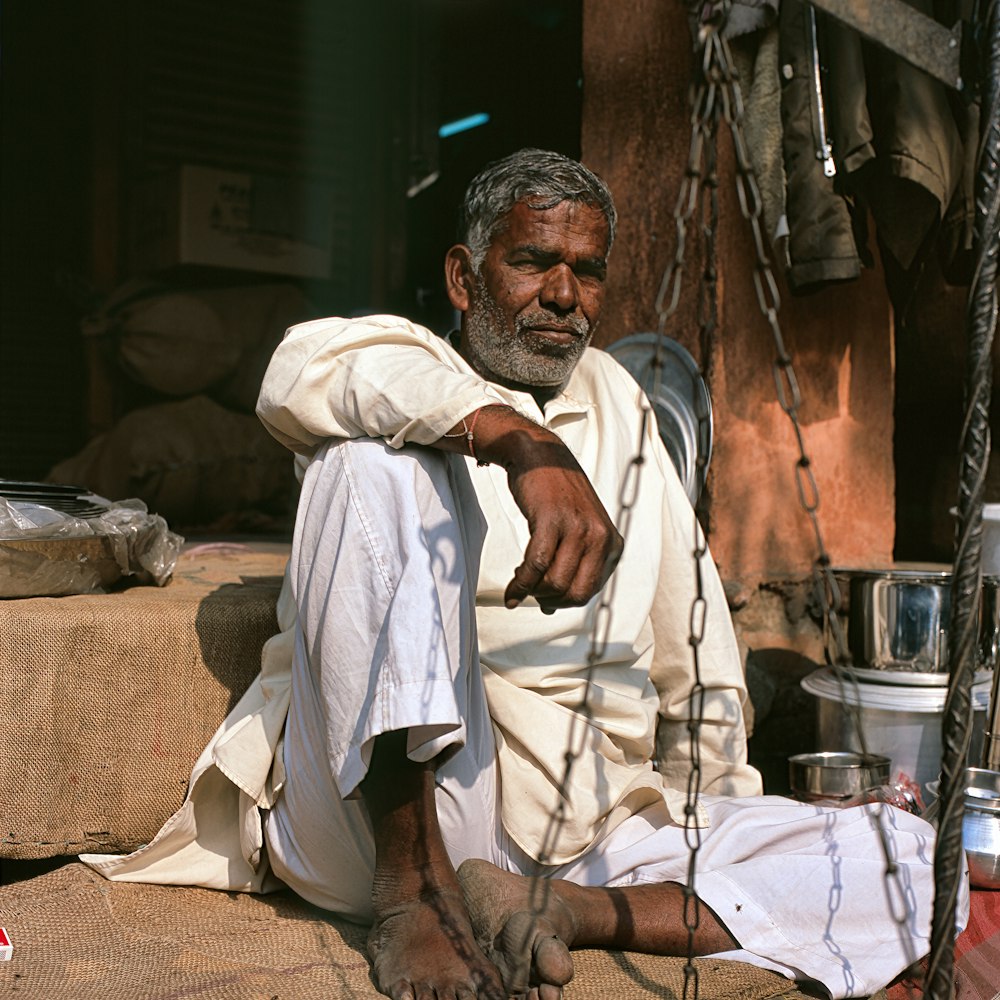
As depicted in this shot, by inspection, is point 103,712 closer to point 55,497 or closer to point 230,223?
point 55,497

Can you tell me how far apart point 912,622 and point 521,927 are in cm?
162

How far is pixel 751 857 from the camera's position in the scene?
201cm

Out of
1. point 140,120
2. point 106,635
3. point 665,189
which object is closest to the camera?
point 106,635

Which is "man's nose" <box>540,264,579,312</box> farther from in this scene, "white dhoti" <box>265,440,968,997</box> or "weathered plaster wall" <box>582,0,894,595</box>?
"weathered plaster wall" <box>582,0,894,595</box>

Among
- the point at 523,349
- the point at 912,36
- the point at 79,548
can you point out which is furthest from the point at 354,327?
the point at 912,36

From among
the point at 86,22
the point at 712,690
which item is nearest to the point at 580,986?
the point at 712,690

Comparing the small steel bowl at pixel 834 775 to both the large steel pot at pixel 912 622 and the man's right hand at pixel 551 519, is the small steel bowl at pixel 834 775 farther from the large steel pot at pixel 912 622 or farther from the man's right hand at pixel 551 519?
the man's right hand at pixel 551 519

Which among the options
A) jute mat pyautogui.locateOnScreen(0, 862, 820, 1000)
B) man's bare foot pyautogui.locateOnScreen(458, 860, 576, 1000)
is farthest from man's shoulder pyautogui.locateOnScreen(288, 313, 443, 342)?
jute mat pyautogui.locateOnScreen(0, 862, 820, 1000)

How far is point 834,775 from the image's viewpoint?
8.54 ft

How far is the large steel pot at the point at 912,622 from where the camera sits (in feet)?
9.46

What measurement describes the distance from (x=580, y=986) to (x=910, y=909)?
0.59 metres

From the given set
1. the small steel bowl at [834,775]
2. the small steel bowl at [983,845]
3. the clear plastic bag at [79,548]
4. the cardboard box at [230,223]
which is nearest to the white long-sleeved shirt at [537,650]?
the small steel bowl at [834,775]

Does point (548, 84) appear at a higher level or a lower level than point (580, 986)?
higher

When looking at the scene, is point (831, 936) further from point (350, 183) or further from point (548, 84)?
point (548, 84)
